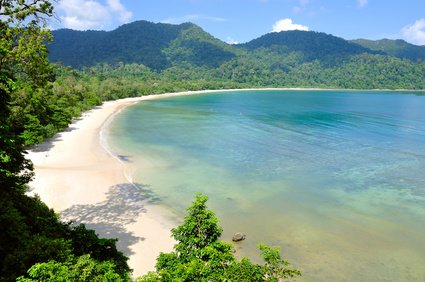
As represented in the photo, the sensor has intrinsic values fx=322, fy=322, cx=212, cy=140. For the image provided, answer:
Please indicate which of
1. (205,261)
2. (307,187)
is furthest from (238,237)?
(307,187)

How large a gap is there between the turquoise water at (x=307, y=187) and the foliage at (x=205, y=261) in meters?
8.62

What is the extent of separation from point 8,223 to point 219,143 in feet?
152

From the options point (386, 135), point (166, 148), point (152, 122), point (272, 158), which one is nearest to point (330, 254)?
point (272, 158)

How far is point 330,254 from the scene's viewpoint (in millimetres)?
21969

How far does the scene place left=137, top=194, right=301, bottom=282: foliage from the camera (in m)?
10.8

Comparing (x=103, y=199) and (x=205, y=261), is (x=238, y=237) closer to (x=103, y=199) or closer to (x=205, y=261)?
(x=205, y=261)

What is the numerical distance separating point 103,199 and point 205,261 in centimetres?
1903

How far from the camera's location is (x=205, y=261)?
12586 mm

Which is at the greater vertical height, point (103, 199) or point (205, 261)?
point (205, 261)

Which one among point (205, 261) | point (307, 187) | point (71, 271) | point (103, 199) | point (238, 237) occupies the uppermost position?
point (71, 271)

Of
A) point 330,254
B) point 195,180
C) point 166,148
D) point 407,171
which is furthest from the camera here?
point 166,148

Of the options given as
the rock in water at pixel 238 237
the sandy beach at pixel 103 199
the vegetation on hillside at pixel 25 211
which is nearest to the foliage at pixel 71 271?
the vegetation on hillside at pixel 25 211

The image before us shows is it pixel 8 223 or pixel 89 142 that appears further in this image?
pixel 89 142

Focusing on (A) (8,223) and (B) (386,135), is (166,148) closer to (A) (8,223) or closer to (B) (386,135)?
(A) (8,223)
